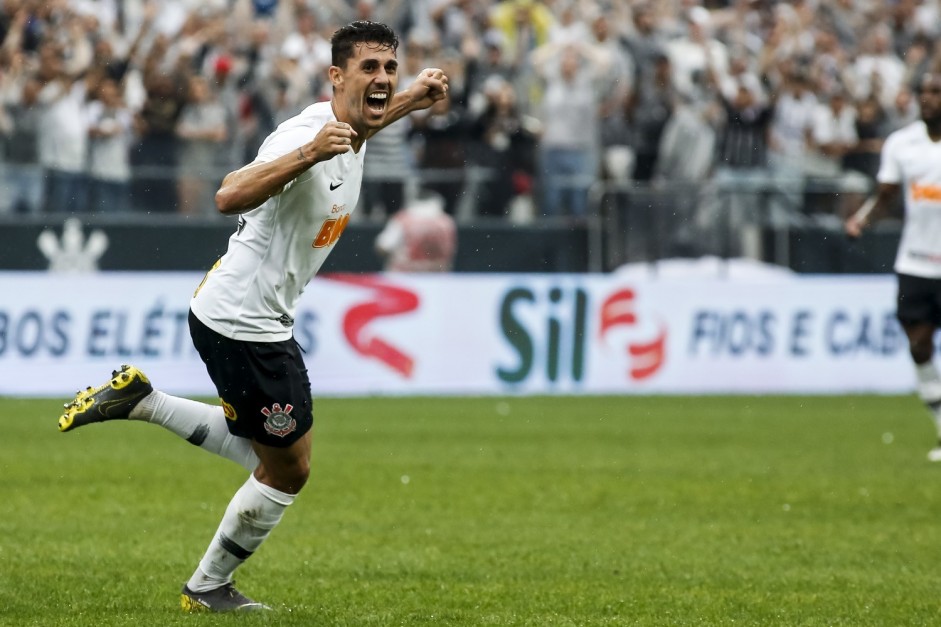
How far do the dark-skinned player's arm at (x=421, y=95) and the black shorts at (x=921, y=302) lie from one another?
6720mm

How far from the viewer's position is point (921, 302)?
12.7 meters

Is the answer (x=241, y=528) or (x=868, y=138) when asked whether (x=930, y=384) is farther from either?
(x=868, y=138)

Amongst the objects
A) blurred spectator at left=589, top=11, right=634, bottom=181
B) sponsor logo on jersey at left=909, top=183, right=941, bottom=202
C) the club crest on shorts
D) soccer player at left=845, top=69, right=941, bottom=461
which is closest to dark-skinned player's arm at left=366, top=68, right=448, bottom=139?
the club crest on shorts

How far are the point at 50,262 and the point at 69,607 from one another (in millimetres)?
11184

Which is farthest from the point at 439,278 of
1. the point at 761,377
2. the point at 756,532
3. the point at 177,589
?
Answer: the point at 177,589

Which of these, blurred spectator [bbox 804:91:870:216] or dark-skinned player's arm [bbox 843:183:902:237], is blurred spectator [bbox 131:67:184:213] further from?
dark-skinned player's arm [bbox 843:183:902:237]

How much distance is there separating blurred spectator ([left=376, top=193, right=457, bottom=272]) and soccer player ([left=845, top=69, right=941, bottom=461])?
6.43m

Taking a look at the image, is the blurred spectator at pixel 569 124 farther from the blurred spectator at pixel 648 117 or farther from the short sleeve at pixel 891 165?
the short sleeve at pixel 891 165

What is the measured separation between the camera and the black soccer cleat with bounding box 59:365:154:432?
6.91 metres

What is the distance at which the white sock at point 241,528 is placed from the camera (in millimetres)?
6613

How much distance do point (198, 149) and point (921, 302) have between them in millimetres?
8572

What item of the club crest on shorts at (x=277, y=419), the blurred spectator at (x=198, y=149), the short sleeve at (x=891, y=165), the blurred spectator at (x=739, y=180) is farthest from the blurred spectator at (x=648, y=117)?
the club crest on shorts at (x=277, y=419)

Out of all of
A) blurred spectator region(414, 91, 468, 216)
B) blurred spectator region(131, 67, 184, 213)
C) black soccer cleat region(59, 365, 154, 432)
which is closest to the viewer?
black soccer cleat region(59, 365, 154, 432)

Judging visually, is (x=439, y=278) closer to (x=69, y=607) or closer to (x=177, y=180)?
(x=177, y=180)
